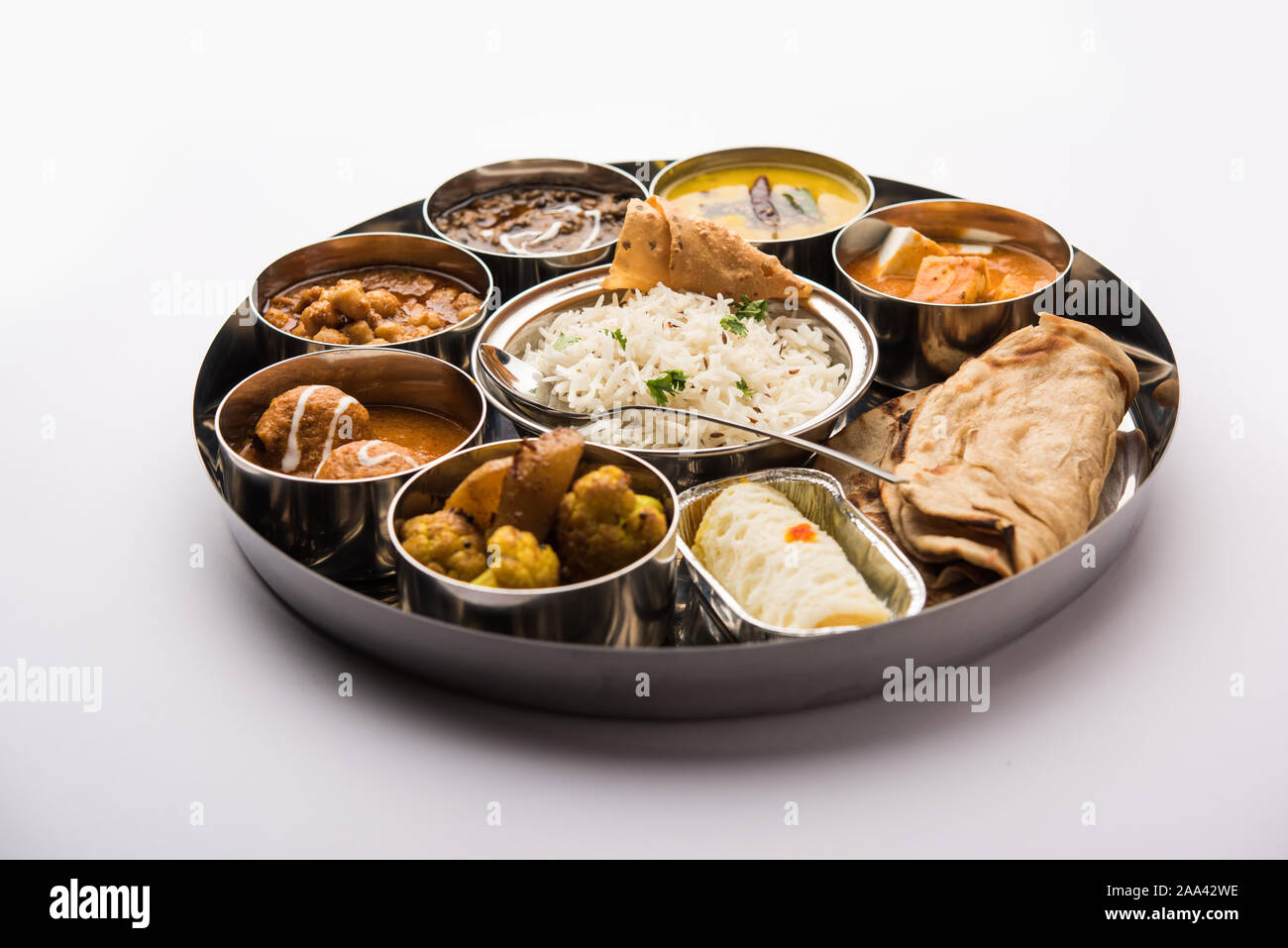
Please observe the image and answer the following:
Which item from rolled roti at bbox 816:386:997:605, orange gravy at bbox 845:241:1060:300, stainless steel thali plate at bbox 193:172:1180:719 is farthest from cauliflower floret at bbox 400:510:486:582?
orange gravy at bbox 845:241:1060:300

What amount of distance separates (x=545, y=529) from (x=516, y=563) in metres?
0.17

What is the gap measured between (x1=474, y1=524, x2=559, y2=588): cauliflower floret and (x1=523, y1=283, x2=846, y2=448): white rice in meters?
0.77

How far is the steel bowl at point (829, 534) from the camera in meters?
2.97

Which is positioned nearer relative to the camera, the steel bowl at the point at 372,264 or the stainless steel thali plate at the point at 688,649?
the stainless steel thali plate at the point at 688,649

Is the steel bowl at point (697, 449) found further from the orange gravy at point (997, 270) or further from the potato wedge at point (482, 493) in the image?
the potato wedge at point (482, 493)

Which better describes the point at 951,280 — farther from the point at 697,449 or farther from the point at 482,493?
the point at 482,493

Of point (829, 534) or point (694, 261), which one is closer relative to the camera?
point (829, 534)

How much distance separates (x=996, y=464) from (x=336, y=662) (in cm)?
186

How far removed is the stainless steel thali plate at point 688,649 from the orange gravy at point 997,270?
1139 millimetres

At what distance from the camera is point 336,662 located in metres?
3.28

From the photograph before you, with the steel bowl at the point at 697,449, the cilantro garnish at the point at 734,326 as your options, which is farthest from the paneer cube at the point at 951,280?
→ the cilantro garnish at the point at 734,326

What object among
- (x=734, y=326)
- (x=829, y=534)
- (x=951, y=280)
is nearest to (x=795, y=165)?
(x=951, y=280)

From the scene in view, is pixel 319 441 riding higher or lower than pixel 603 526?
higher

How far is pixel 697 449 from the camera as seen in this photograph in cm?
353
